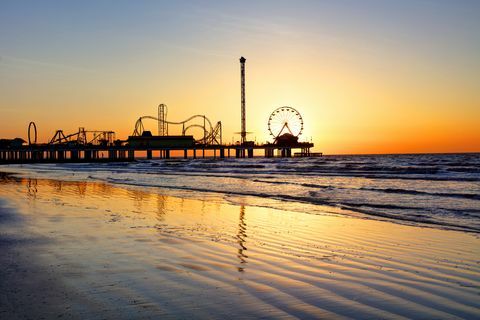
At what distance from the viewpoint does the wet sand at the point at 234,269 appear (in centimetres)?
568

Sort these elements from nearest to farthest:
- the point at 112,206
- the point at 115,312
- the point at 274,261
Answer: the point at 115,312 → the point at 274,261 → the point at 112,206

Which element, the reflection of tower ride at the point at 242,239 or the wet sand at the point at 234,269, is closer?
A: the wet sand at the point at 234,269

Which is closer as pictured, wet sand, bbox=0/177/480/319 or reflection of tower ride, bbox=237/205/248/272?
wet sand, bbox=0/177/480/319

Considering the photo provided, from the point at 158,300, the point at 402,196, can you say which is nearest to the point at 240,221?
the point at 158,300

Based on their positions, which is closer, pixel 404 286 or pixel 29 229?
pixel 404 286

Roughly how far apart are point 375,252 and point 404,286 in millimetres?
2760

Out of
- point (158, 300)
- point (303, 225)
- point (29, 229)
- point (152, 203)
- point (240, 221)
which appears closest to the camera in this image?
point (158, 300)

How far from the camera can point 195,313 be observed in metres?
5.46

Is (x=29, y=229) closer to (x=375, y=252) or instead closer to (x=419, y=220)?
(x=375, y=252)

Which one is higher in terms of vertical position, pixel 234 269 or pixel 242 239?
pixel 234 269

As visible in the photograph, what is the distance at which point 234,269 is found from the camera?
781 cm

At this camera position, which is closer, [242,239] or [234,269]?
[234,269]

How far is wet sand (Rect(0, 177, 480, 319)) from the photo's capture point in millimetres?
5680

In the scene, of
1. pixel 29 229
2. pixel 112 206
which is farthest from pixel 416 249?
pixel 112 206
